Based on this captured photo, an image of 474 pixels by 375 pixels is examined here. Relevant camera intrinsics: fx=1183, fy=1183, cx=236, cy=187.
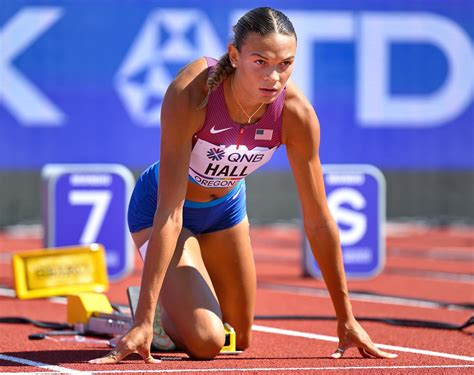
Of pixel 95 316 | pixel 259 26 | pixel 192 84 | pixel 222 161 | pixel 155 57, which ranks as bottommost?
pixel 95 316

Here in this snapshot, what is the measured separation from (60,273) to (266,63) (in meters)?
4.05

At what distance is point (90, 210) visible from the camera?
10195mm

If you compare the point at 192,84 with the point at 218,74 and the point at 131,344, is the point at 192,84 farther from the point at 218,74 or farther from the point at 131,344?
the point at 131,344

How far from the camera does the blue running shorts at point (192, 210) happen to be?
608 centimetres

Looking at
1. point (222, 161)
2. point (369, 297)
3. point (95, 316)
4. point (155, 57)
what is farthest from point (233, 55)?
point (155, 57)

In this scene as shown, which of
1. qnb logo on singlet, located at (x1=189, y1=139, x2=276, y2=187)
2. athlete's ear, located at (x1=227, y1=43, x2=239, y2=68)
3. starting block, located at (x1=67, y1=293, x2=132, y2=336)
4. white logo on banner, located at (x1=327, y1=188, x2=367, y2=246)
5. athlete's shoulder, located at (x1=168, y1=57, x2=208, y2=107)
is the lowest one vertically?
starting block, located at (x1=67, y1=293, x2=132, y2=336)

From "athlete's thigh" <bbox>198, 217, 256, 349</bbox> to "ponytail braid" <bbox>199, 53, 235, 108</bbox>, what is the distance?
1.09 metres

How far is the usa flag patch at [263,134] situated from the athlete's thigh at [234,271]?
2.78 ft

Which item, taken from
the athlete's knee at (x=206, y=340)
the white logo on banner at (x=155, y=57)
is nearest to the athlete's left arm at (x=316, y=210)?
the athlete's knee at (x=206, y=340)

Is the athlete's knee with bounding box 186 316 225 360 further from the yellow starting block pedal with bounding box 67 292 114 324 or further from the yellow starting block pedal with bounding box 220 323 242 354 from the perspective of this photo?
the yellow starting block pedal with bounding box 67 292 114 324

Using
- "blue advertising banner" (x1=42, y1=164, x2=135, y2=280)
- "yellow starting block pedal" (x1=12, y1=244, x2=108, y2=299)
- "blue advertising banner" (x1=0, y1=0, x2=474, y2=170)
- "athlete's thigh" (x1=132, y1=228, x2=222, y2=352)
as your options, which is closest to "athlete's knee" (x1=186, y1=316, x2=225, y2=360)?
"athlete's thigh" (x1=132, y1=228, x2=222, y2=352)

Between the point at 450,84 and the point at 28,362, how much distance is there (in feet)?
37.2

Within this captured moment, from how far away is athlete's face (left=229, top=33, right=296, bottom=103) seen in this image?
520 centimetres

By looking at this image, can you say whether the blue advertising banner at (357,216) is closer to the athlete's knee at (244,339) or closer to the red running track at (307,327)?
the red running track at (307,327)
